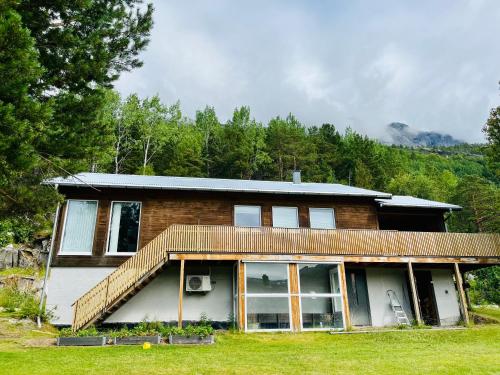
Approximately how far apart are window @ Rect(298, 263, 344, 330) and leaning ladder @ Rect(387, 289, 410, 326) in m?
2.81

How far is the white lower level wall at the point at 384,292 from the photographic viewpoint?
53.0 feet

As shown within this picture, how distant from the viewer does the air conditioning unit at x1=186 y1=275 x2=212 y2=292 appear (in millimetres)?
14758

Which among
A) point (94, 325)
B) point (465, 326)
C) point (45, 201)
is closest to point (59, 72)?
point (45, 201)

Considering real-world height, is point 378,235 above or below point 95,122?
below

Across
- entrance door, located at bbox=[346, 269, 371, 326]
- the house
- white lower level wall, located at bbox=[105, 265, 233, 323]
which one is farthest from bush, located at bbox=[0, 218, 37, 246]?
entrance door, located at bbox=[346, 269, 371, 326]

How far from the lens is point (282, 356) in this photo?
382 inches

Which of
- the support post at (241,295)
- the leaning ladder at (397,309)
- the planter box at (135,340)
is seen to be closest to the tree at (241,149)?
the leaning ladder at (397,309)

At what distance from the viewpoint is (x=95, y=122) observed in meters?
11.6

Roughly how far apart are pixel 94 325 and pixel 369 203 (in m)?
12.2

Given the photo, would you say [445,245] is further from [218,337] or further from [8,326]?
[8,326]

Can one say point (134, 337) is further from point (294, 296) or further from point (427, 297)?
point (427, 297)

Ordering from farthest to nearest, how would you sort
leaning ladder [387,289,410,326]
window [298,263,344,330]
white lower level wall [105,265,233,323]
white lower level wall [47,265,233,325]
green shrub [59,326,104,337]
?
leaning ladder [387,289,410,326] < white lower level wall [105,265,233,323] < window [298,263,344,330] < white lower level wall [47,265,233,325] < green shrub [59,326,104,337]

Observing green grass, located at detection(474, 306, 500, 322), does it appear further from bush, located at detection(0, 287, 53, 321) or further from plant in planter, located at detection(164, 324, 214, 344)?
bush, located at detection(0, 287, 53, 321)

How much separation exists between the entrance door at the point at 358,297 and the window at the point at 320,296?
1.48 metres
